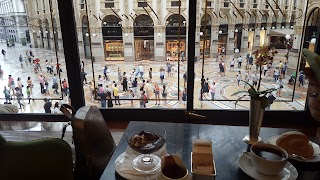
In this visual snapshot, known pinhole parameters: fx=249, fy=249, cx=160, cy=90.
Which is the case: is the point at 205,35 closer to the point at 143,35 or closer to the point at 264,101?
the point at 143,35

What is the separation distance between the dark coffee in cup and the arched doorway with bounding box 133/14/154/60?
2067 millimetres

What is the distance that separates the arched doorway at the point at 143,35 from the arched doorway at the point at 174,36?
214 millimetres

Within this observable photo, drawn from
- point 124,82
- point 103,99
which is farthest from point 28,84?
point 124,82

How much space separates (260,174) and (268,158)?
0.08m

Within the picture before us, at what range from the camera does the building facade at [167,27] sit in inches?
102

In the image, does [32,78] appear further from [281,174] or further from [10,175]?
[281,174]

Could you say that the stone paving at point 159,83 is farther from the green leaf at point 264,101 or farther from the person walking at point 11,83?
the green leaf at point 264,101

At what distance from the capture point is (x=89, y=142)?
1.40 meters

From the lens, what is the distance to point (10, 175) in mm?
1235

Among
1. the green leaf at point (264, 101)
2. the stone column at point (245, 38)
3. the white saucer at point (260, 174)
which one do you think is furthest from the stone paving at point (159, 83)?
the white saucer at point (260, 174)

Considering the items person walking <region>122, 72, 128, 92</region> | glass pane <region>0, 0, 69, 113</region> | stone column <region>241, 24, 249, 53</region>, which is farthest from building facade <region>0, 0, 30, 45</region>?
stone column <region>241, 24, 249, 53</region>

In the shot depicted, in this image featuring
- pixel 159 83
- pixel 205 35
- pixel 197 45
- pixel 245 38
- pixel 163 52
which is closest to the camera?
pixel 197 45

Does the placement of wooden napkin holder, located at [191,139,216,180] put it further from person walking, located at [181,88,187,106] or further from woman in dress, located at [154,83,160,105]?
woman in dress, located at [154,83,160,105]

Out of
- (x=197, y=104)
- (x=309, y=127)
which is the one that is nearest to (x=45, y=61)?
(x=197, y=104)
